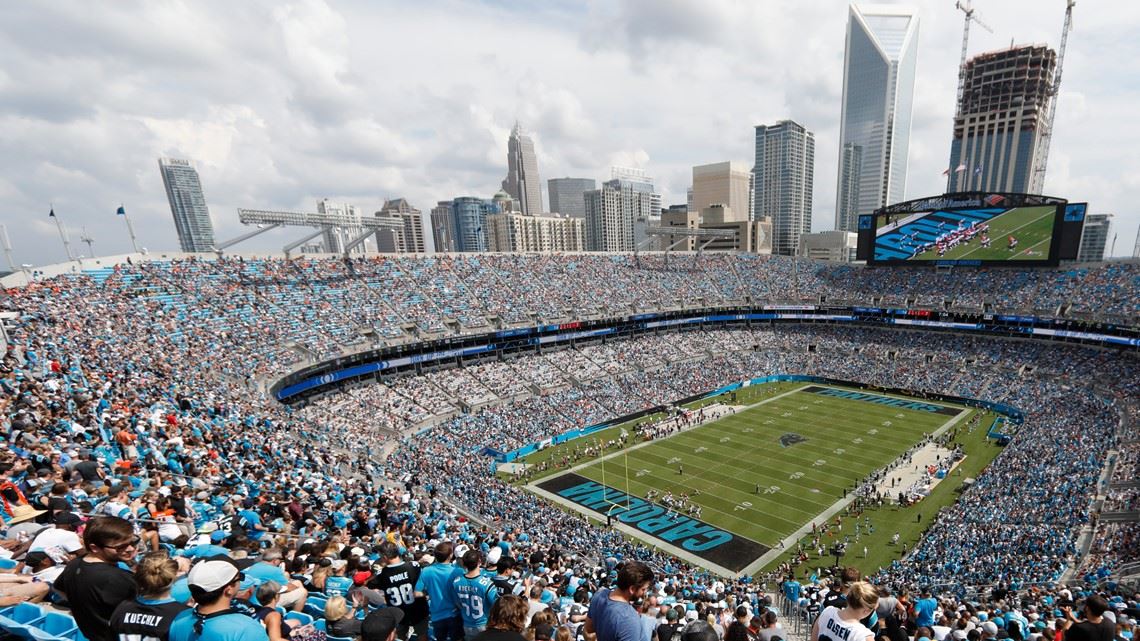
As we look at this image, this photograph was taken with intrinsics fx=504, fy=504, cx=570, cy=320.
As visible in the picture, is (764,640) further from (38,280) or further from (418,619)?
(38,280)

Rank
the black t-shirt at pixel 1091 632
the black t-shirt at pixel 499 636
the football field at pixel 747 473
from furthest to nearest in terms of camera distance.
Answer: the football field at pixel 747 473
the black t-shirt at pixel 1091 632
the black t-shirt at pixel 499 636

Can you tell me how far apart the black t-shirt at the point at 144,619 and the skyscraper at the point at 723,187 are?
178221 mm

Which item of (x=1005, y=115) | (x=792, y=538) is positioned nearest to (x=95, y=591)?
(x=792, y=538)

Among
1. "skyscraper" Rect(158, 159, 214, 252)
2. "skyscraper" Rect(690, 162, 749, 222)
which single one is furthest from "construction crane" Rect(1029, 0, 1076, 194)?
"skyscraper" Rect(158, 159, 214, 252)

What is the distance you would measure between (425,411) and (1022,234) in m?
58.8

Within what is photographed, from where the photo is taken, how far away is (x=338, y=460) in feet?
74.8

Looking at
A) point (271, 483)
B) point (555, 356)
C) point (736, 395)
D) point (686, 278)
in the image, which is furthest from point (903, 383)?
point (271, 483)

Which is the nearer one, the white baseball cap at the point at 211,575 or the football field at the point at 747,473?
the white baseball cap at the point at 211,575

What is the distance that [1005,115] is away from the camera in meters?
128

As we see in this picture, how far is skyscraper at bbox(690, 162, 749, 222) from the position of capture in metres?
175

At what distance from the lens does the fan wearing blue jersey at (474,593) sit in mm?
5156

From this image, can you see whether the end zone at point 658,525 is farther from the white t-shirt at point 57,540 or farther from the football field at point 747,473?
the white t-shirt at point 57,540

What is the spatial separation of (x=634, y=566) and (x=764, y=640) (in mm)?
4296

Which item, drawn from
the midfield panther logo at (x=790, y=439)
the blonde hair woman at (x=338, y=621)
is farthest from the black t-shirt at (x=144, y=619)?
the midfield panther logo at (x=790, y=439)
